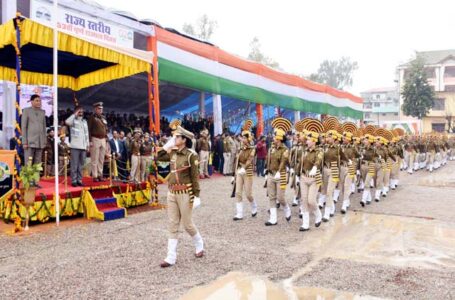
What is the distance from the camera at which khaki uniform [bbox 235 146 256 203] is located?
8758 mm

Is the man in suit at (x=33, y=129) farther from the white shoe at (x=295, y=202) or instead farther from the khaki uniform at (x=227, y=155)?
the khaki uniform at (x=227, y=155)

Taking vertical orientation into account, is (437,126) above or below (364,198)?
above

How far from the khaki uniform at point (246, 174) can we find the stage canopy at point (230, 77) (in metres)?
6.60

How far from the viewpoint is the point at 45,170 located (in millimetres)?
11281

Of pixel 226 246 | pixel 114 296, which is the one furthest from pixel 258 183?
pixel 114 296

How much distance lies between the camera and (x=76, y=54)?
8633mm

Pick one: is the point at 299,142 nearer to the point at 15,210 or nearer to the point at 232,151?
the point at 15,210

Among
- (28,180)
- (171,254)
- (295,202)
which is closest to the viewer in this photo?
(171,254)

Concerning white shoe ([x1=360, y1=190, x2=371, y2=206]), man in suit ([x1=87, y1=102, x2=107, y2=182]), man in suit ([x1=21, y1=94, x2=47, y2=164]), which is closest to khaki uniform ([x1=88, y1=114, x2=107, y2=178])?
man in suit ([x1=87, y1=102, x2=107, y2=182])

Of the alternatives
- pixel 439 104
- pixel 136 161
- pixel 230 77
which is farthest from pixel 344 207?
pixel 439 104

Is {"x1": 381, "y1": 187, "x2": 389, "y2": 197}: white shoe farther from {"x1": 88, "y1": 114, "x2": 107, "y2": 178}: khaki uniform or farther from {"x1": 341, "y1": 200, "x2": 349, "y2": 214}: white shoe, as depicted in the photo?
{"x1": 88, "y1": 114, "x2": 107, "y2": 178}: khaki uniform

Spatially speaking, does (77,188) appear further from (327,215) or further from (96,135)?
(327,215)

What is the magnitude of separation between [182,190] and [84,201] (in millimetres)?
3759

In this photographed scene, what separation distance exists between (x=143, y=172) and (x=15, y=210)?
5.55 metres
